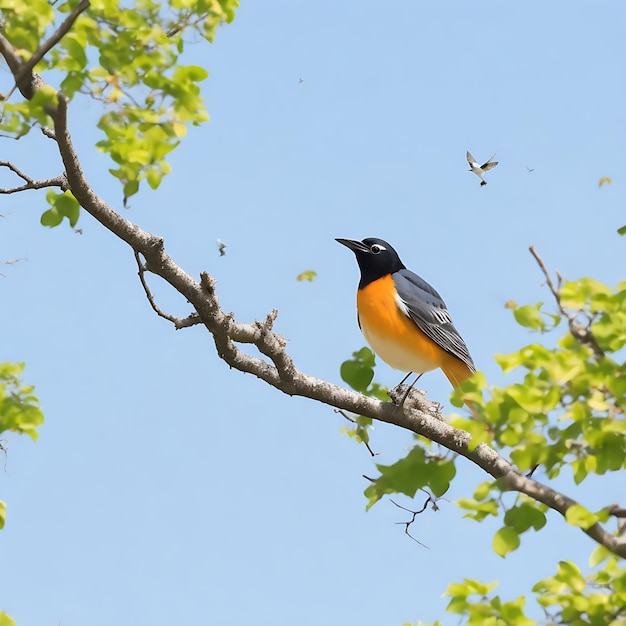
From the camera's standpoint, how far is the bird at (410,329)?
6.89m

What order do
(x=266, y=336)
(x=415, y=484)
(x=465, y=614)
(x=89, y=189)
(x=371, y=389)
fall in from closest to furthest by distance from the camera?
(x=465, y=614) < (x=415, y=484) < (x=89, y=189) < (x=266, y=336) < (x=371, y=389)

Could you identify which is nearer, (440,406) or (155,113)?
(155,113)

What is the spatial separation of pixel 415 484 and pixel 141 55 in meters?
2.35

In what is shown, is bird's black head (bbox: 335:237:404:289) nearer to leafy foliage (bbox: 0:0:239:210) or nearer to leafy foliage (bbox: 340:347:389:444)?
leafy foliage (bbox: 340:347:389:444)

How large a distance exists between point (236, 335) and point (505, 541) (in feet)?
7.99

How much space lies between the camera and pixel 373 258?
7492 mm

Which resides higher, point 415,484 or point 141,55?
point 141,55

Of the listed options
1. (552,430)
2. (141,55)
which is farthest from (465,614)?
(141,55)

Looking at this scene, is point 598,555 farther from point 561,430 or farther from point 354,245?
point 354,245

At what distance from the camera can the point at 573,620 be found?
3830 mm

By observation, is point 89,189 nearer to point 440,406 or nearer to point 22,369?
point 22,369

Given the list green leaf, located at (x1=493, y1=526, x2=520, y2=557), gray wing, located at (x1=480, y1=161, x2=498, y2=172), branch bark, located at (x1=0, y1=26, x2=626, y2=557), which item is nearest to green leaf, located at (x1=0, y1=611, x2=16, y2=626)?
branch bark, located at (x1=0, y1=26, x2=626, y2=557)

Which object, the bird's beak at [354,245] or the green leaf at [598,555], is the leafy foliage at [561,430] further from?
the bird's beak at [354,245]

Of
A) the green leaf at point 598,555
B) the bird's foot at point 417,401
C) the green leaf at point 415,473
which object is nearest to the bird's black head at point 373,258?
the bird's foot at point 417,401
